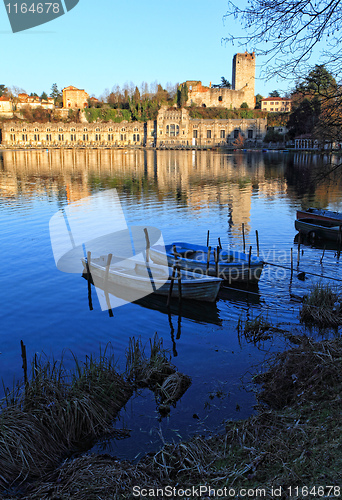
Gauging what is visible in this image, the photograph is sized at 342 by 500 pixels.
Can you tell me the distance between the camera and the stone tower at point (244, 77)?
114 metres

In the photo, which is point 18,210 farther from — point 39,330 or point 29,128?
point 29,128

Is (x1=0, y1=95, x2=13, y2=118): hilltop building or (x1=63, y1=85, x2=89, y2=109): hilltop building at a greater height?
(x1=63, y1=85, x2=89, y2=109): hilltop building

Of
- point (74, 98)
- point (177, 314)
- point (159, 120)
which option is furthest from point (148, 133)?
point (177, 314)

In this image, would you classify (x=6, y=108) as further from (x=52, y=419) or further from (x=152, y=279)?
(x=52, y=419)

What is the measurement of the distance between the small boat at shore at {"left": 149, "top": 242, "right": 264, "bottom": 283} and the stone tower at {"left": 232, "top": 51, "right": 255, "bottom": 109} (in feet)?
369

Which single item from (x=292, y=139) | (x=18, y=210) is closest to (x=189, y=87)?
(x=292, y=139)

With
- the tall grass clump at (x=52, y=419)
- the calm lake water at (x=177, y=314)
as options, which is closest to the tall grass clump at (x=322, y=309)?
the calm lake water at (x=177, y=314)

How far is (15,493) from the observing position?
4805 mm

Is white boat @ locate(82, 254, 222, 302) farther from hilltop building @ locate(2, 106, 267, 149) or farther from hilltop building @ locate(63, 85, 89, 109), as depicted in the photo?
hilltop building @ locate(63, 85, 89, 109)

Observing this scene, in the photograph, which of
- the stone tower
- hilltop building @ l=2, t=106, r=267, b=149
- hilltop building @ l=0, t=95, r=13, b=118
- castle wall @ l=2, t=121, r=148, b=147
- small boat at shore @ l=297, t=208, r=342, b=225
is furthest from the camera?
hilltop building @ l=0, t=95, r=13, b=118

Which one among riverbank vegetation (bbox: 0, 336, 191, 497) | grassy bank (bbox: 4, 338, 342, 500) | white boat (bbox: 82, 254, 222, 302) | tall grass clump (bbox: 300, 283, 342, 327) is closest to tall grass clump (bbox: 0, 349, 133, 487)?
riverbank vegetation (bbox: 0, 336, 191, 497)

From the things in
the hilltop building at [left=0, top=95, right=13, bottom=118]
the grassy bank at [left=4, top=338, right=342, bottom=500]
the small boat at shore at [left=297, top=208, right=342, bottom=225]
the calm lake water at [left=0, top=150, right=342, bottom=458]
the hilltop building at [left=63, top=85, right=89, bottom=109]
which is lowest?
the calm lake water at [left=0, top=150, right=342, bottom=458]

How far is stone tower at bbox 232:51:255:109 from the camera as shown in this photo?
114m

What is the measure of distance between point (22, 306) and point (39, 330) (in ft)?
5.74
